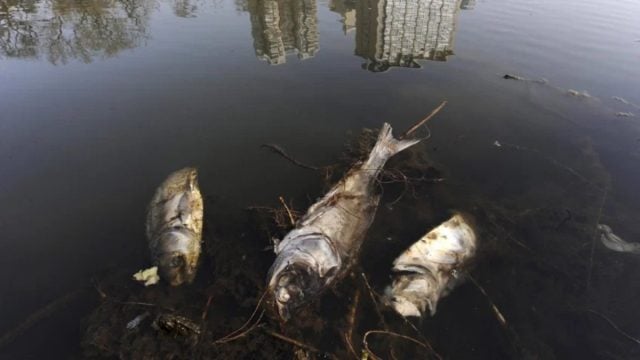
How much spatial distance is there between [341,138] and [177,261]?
3718 mm

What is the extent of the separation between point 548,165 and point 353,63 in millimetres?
5092

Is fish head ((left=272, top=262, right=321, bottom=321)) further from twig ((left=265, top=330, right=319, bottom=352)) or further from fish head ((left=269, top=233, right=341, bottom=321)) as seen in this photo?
twig ((left=265, top=330, right=319, bottom=352))

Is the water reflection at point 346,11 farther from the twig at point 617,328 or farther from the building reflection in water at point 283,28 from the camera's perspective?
the twig at point 617,328

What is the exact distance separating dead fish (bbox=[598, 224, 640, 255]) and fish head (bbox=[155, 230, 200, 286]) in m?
5.64

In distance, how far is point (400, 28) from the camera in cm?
1190

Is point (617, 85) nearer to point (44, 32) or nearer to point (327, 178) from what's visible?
point (327, 178)

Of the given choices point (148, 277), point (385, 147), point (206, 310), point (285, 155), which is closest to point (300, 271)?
point (206, 310)

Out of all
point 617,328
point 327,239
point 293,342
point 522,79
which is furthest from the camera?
point 522,79

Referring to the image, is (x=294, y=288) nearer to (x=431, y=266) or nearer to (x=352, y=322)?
(x=352, y=322)

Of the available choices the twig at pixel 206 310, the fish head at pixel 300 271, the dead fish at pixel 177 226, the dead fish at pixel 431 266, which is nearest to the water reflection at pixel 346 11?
the dead fish at pixel 177 226

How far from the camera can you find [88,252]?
16.6 feet

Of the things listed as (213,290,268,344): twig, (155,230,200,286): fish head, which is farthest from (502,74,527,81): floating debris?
(155,230,200,286): fish head

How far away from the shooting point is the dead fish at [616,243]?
206 inches

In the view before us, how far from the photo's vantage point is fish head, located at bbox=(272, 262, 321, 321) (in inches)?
170
